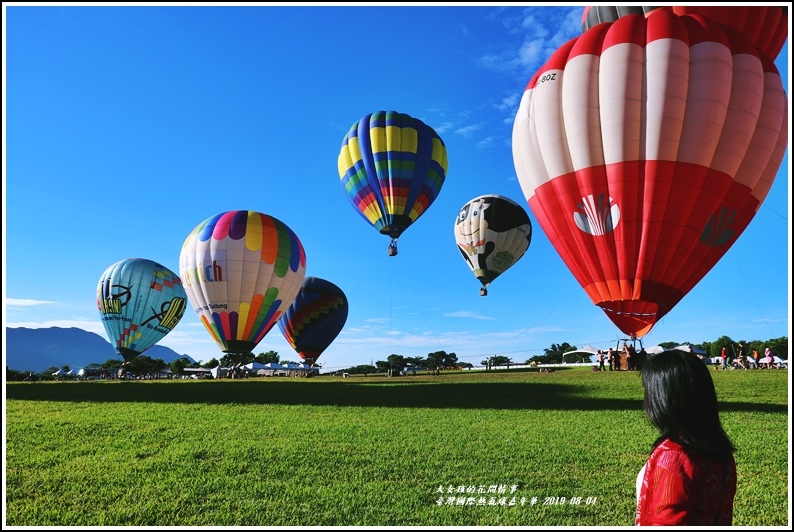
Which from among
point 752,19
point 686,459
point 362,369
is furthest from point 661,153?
point 362,369

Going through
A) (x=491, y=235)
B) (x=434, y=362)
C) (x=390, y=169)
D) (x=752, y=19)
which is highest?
(x=390, y=169)

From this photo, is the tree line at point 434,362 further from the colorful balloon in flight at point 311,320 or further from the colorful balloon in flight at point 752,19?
the colorful balloon in flight at point 752,19

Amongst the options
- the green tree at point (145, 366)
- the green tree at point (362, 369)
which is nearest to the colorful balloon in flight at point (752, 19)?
the green tree at point (362, 369)

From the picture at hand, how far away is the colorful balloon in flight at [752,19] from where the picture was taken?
13.4 m

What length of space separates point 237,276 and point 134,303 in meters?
15.0

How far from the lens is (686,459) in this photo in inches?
90.7

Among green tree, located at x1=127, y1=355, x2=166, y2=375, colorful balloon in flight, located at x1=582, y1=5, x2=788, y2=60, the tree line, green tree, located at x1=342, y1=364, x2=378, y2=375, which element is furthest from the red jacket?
green tree, located at x1=127, y1=355, x2=166, y2=375

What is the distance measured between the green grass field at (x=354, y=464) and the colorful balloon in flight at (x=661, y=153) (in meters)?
3.56

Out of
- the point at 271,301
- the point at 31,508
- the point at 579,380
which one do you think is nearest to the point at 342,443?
the point at 31,508

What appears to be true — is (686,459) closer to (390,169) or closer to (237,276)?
(237,276)

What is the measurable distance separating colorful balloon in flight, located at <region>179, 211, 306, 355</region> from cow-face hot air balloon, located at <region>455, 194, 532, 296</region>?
1040 cm

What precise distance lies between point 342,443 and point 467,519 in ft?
12.7

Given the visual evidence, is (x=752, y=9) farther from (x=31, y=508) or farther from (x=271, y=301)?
(x=271, y=301)

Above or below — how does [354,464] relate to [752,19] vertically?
below
